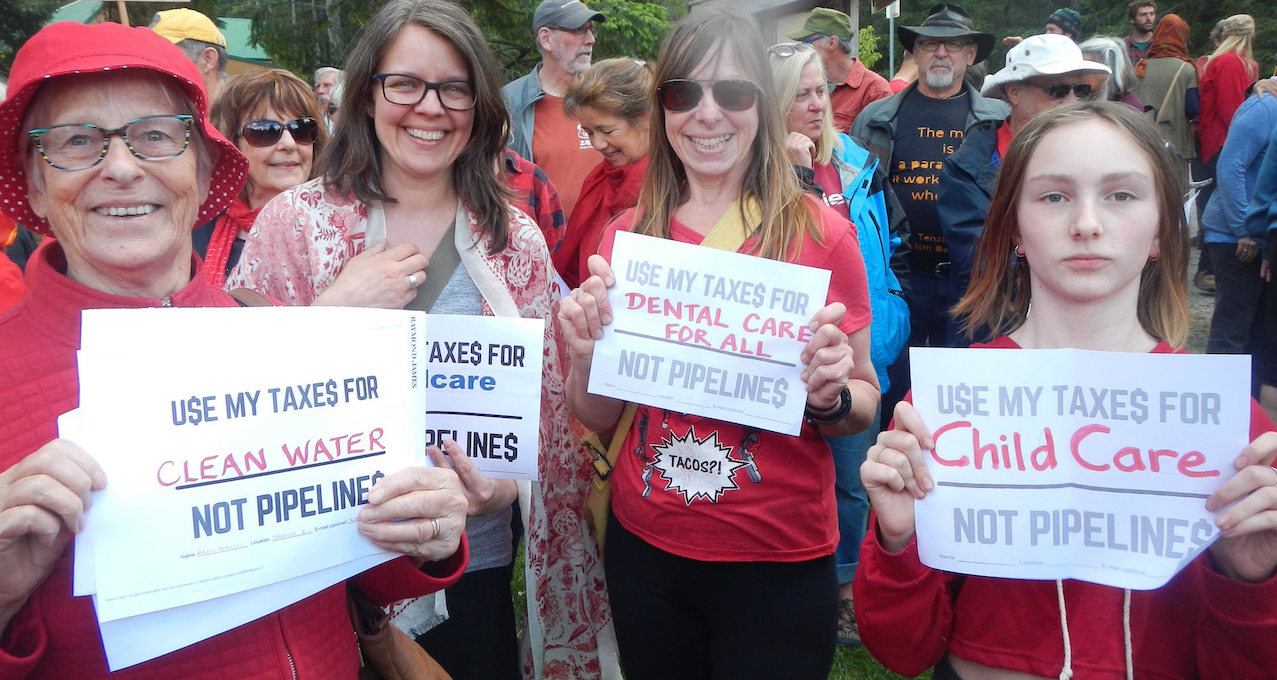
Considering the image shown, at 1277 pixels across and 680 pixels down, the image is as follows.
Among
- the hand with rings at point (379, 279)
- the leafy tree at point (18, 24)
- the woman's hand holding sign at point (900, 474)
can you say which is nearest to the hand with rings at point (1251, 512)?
the woman's hand holding sign at point (900, 474)

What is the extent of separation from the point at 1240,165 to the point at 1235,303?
3.24 feet

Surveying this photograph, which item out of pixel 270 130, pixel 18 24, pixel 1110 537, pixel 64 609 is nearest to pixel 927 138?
pixel 270 130

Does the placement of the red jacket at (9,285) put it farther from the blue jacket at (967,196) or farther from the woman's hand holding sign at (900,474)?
the blue jacket at (967,196)

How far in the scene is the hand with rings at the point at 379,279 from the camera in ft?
7.61

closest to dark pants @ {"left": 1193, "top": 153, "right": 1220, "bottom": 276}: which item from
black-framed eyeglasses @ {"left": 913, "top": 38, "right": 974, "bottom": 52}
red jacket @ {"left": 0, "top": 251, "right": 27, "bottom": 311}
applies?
black-framed eyeglasses @ {"left": 913, "top": 38, "right": 974, "bottom": 52}

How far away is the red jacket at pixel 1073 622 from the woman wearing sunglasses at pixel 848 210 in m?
1.97

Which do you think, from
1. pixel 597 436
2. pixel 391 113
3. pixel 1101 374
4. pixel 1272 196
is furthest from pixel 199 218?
pixel 1272 196

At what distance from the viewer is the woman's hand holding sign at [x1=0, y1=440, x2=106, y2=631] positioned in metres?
1.33

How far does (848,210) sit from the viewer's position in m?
3.89

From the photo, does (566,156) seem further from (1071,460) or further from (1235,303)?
(1235,303)

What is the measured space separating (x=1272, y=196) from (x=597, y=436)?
4.71 m

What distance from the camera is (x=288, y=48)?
11.0 metres

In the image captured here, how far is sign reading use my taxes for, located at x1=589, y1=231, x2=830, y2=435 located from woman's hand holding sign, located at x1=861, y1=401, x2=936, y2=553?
1.81 ft

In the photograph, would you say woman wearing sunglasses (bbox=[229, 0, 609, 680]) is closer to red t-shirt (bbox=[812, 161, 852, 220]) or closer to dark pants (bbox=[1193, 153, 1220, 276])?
red t-shirt (bbox=[812, 161, 852, 220])
